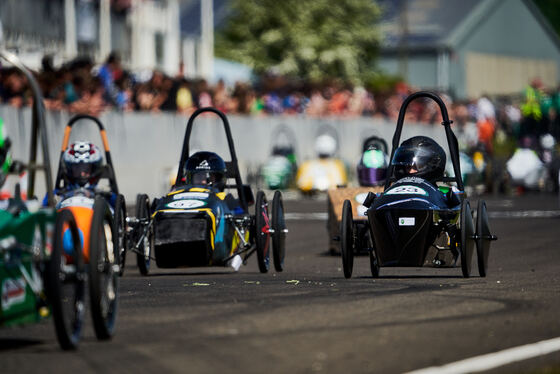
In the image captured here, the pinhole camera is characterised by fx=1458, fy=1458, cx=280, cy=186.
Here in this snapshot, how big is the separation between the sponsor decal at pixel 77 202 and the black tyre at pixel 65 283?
220 inches

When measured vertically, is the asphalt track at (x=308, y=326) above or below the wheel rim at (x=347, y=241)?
below

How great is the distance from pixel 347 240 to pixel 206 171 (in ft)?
7.73

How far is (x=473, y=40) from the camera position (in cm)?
9075

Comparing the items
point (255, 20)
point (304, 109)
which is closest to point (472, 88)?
point (255, 20)

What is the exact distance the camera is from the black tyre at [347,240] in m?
12.9

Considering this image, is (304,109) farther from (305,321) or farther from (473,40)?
(473,40)

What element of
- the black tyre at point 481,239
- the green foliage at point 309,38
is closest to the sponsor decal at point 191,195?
the black tyre at point 481,239

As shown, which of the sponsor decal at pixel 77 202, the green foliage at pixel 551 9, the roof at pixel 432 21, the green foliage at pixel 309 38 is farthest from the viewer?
the green foliage at pixel 551 9

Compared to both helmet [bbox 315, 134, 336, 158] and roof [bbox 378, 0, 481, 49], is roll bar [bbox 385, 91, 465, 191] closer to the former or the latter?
helmet [bbox 315, 134, 336, 158]

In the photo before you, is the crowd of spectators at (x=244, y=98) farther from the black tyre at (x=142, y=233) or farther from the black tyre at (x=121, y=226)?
the black tyre at (x=142, y=233)

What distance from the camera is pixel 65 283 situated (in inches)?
318

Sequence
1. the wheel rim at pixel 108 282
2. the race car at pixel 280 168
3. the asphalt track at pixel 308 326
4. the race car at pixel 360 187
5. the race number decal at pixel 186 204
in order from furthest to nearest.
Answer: the race car at pixel 280 168 → the race car at pixel 360 187 → the race number decal at pixel 186 204 → the wheel rim at pixel 108 282 → the asphalt track at pixel 308 326

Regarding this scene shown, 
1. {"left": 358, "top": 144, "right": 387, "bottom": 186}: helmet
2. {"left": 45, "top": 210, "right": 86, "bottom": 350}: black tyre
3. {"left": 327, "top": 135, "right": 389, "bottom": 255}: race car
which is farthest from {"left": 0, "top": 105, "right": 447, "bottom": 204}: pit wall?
{"left": 45, "top": 210, "right": 86, "bottom": 350}: black tyre

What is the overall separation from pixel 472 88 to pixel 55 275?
Answer: 84.8m
